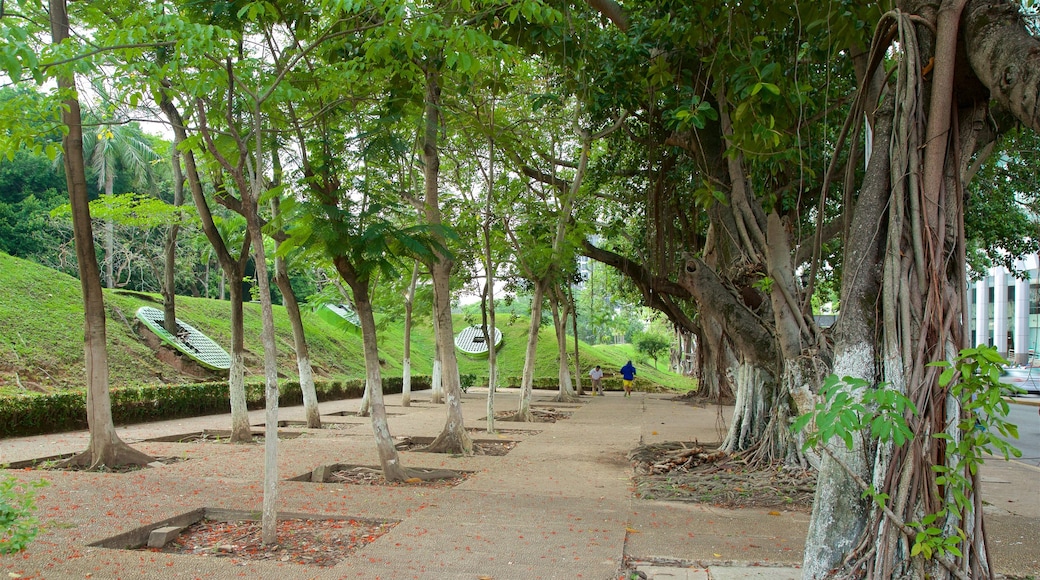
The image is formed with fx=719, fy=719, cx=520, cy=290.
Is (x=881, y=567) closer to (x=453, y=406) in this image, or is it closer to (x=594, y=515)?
(x=594, y=515)

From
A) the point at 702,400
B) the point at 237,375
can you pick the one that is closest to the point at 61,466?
the point at 237,375

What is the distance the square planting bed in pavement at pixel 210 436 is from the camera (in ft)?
38.0

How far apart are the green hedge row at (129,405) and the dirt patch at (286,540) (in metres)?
7.09

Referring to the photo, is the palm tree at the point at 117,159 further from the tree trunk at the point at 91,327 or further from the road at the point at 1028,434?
the road at the point at 1028,434

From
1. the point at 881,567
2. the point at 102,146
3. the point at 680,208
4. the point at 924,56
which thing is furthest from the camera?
the point at 102,146

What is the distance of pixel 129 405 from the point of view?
1346 cm

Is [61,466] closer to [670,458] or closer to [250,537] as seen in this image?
[250,537]

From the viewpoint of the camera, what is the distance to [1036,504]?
7496 millimetres

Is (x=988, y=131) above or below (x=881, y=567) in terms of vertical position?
above

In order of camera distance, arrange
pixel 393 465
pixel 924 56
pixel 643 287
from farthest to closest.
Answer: pixel 643 287 → pixel 393 465 → pixel 924 56

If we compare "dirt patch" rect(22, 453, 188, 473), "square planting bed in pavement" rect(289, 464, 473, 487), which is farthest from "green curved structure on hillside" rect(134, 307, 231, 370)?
"square planting bed in pavement" rect(289, 464, 473, 487)

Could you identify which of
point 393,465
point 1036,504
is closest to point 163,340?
point 393,465

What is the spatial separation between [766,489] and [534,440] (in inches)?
214

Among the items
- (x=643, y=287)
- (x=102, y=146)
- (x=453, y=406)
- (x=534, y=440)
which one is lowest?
(x=534, y=440)
